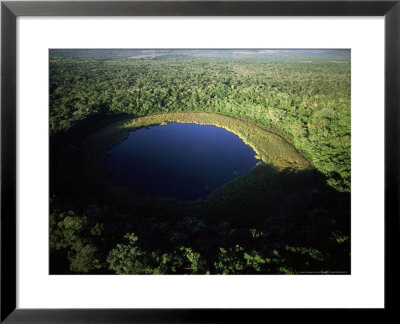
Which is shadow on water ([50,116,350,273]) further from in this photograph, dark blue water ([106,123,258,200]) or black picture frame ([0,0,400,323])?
black picture frame ([0,0,400,323])

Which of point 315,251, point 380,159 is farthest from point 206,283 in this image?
point 380,159

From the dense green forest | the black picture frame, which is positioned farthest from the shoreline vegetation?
the black picture frame

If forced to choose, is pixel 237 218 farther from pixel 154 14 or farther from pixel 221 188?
pixel 154 14

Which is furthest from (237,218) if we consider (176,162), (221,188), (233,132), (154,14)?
(154,14)

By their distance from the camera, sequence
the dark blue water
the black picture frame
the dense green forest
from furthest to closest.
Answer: the dark blue water
the dense green forest
the black picture frame

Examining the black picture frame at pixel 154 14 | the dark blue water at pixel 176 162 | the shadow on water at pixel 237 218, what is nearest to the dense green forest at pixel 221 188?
the shadow on water at pixel 237 218

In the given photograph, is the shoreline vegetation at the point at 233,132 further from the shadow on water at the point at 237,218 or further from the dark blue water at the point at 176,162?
the shadow on water at the point at 237,218

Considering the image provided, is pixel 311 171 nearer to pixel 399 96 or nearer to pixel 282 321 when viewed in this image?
pixel 399 96
